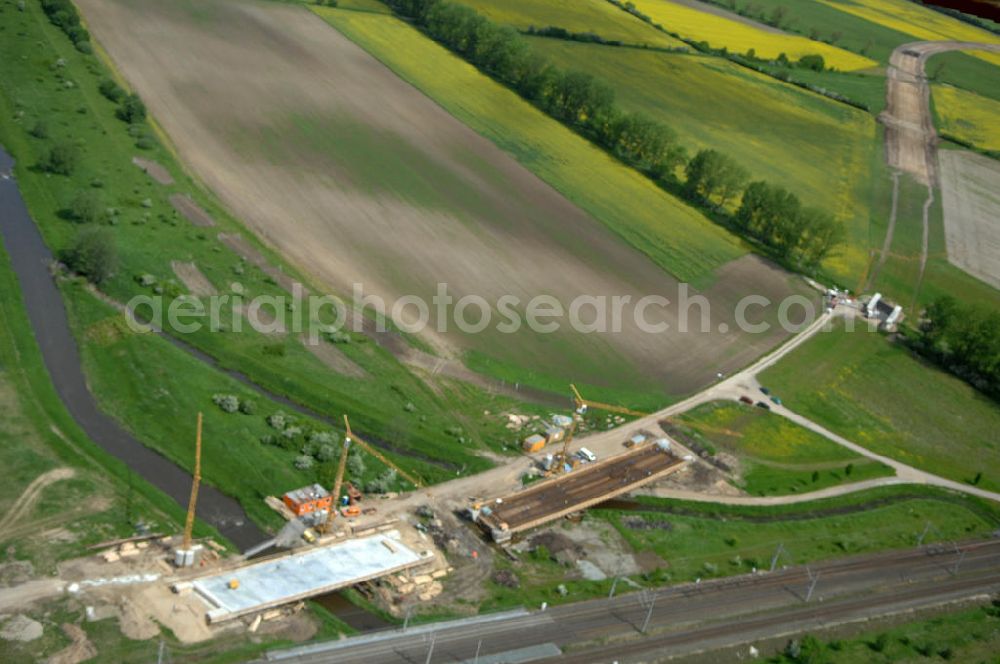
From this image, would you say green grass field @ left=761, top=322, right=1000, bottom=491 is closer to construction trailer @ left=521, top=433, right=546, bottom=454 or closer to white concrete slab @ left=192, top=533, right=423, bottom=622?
construction trailer @ left=521, top=433, right=546, bottom=454

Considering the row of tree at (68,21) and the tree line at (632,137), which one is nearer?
the tree line at (632,137)

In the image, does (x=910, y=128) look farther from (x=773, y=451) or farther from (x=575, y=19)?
(x=773, y=451)

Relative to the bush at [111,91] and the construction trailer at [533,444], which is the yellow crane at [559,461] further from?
the bush at [111,91]

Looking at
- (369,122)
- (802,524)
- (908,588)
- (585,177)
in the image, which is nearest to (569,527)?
(802,524)

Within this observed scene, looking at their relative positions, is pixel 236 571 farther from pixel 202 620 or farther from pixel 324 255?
pixel 324 255

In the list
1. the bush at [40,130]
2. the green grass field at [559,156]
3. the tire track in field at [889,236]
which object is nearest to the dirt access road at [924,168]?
the tire track in field at [889,236]

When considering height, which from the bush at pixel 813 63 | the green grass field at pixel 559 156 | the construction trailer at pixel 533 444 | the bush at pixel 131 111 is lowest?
the construction trailer at pixel 533 444

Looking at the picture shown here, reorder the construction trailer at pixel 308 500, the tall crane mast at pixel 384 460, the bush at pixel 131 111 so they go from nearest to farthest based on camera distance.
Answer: the construction trailer at pixel 308 500
the tall crane mast at pixel 384 460
the bush at pixel 131 111

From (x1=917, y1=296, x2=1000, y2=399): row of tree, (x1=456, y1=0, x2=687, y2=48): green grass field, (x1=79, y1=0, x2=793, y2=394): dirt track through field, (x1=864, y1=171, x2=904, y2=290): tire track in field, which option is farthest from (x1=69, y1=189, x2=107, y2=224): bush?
(x1=456, y1=0, x2=687, y2=48): green grass field
